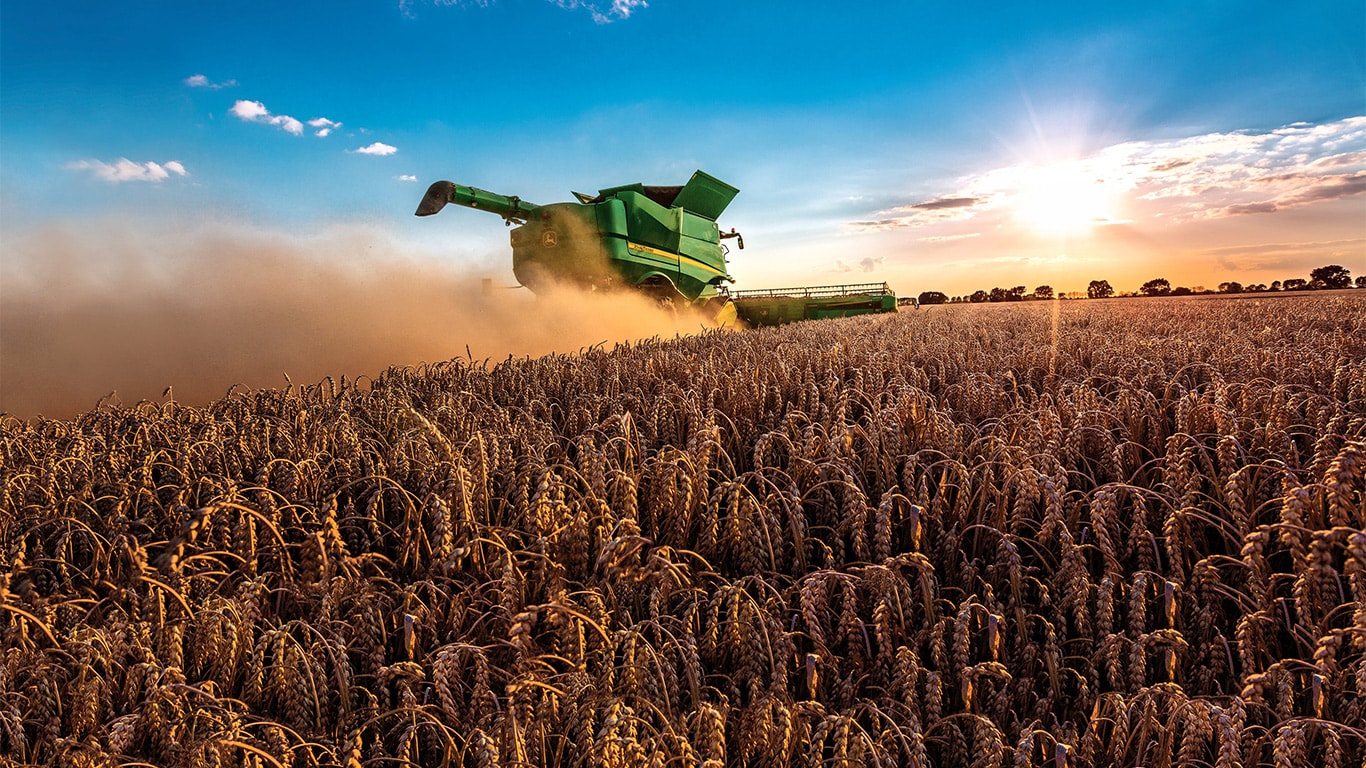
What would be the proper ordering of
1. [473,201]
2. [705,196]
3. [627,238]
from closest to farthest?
[473,201]
[627,238]
[705,196]

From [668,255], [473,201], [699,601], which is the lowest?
[699,601]

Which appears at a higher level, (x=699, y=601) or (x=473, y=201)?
(x=473, y=201)

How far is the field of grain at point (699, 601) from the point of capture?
1.41 meters

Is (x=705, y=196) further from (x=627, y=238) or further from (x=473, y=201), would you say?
(x=473, y=201)

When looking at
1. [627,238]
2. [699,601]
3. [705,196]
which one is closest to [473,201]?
[627,238]

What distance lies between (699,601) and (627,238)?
12.9 meters

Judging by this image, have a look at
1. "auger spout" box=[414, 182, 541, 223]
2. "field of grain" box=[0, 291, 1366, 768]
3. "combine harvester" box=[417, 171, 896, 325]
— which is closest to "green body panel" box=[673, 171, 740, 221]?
"combine harvester" box=[417, 171, 896, 325]

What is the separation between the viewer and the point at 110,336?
30.6ft

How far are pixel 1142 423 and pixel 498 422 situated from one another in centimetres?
288

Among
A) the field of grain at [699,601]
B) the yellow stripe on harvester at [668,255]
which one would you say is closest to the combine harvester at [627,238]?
the yellow stripe on harvester at [668,255]

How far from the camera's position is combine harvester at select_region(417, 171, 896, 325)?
13.8m

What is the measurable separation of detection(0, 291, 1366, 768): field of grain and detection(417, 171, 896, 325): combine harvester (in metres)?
10.5

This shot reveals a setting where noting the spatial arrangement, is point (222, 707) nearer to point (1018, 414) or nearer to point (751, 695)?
point (751, 695)

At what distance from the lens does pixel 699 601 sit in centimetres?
191
